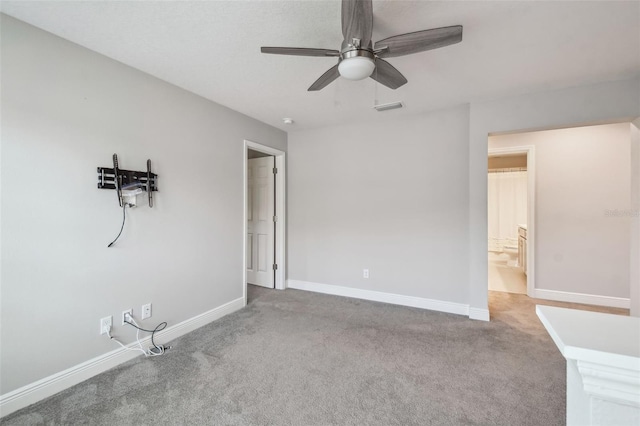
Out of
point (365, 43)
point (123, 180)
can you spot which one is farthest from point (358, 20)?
point (123, 180)

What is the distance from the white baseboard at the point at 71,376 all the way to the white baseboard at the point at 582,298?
446 centimetres

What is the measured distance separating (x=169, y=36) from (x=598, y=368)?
2.57m

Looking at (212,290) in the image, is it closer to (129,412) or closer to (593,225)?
(129,412)

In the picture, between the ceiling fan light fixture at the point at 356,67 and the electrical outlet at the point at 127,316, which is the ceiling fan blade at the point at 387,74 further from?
the electrical outlet at the point at 127,316

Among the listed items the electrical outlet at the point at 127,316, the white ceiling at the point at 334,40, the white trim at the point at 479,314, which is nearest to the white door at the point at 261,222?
the white ceiling at the point at 334,40

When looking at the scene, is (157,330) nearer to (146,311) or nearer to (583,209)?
(146,311)

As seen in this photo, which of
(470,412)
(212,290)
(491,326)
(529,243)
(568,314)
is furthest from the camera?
(529,243)

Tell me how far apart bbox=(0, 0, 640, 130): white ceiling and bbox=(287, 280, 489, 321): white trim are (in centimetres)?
238

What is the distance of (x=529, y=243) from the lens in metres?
3.82

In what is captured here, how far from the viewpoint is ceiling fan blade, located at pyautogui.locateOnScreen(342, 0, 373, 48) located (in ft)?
4.60

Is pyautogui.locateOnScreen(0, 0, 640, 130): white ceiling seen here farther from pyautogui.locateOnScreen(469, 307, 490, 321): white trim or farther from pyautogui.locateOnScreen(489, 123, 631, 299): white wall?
pyautogui.locateOnScreen(469, 307, 490, 321): white trim

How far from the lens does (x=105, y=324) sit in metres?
2.15

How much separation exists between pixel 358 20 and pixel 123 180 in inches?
82.5

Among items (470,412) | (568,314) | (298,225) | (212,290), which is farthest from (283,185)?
(568,314)
